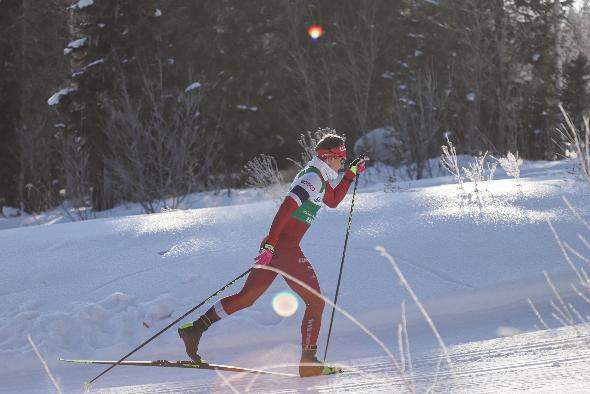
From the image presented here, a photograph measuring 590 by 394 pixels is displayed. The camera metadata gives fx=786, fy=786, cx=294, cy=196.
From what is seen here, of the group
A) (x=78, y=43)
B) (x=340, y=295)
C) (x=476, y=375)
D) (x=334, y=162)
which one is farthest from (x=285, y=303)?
(x=78, y=43)

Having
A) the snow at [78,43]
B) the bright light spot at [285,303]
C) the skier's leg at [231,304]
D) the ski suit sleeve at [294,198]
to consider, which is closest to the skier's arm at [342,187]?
the ski suit sleeve at [294,198]

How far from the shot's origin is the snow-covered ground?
5238 mm

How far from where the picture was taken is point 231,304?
215 inches

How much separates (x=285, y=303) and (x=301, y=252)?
1.62 metres

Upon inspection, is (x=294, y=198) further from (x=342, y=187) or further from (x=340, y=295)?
(x=340, y=295)

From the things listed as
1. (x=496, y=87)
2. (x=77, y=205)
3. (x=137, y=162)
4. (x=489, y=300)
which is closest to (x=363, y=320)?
(x=489, y=300)

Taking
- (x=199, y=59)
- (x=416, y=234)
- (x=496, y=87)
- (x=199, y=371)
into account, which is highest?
(x=199, y=59)

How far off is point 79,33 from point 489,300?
1788 cm

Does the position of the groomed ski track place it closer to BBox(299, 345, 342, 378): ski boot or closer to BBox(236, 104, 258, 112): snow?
BBox(299, 345, 342, 378): ski boot

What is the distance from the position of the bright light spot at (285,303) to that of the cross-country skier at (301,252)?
1312mm

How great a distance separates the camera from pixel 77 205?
1906cm

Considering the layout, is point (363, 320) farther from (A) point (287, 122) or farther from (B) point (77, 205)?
(A) point (287, 122)

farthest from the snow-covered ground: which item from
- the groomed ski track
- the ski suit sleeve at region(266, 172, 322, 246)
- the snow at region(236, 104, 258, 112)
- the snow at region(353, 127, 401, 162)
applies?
the snow at region(236, 104, 258, 112)

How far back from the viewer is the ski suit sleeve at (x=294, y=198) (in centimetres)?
520
